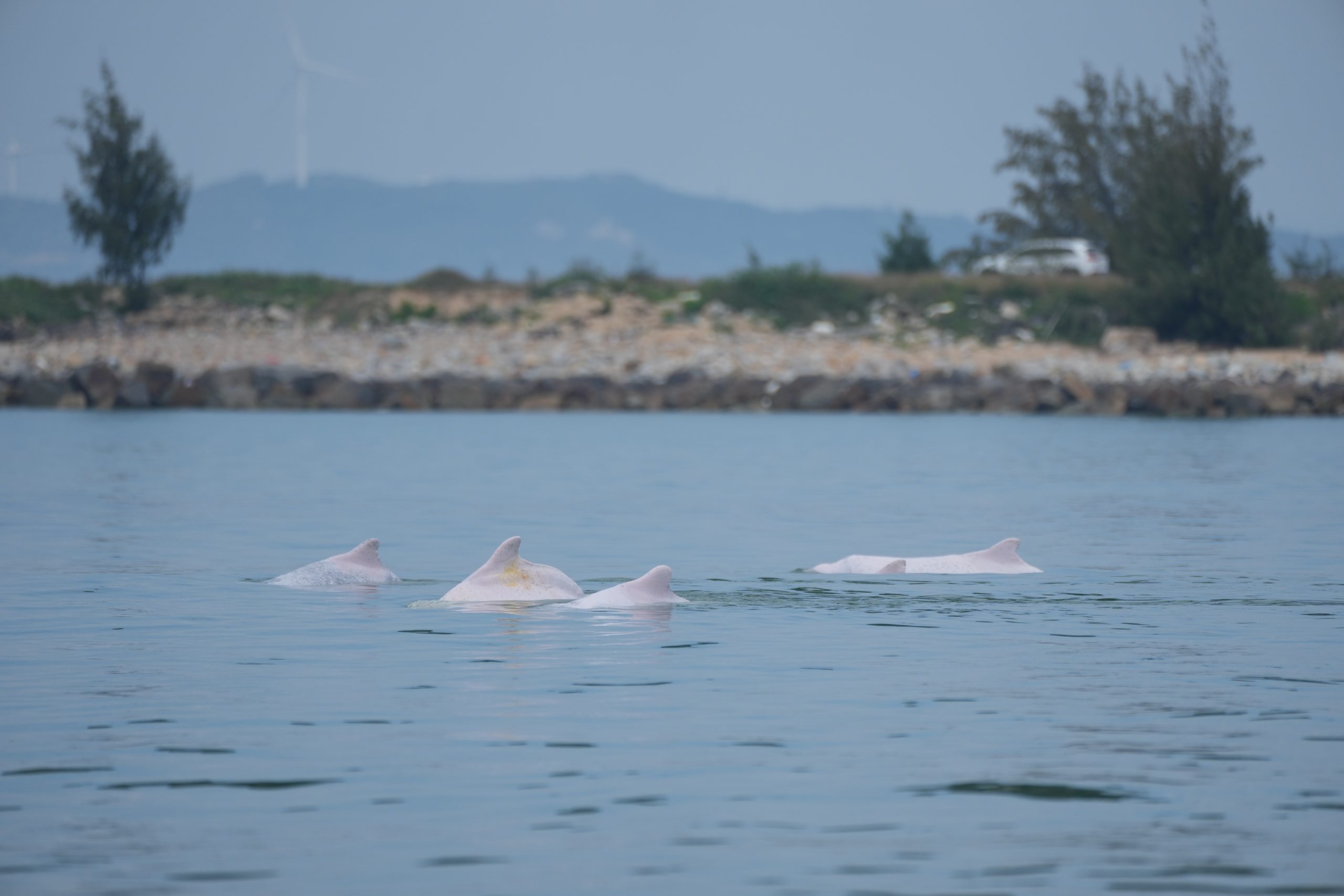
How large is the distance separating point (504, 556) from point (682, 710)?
386 centimetres

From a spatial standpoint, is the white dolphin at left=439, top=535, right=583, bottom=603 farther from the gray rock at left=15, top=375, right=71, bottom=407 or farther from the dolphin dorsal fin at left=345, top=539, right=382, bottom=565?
the gray rock at left=15, top=375, right=71, bottom=407

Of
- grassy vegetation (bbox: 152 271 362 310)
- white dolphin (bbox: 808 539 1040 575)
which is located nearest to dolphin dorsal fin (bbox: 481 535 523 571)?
white dolphin (bbox: 808 539 1040 575)

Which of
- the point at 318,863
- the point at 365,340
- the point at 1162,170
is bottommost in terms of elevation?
the point at 318,863

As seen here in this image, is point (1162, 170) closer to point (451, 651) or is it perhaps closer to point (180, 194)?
point (180, 194)

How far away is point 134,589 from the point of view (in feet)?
42.9

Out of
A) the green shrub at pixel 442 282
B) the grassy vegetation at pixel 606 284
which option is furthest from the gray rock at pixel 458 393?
the green shrub at pixel 442 282

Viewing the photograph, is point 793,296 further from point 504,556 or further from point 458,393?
point 504,556

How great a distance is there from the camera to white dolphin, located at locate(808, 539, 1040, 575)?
45.6 ft

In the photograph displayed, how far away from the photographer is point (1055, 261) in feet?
176

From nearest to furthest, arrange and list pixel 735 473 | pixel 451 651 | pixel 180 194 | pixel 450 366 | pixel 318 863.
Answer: pixel 318 863
pixel 451 651
pixel 735 473
pixel 450 366
pixel 180 194

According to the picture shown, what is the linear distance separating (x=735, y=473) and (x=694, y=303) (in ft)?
88.7

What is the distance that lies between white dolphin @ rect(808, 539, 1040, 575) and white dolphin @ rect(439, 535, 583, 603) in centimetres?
276

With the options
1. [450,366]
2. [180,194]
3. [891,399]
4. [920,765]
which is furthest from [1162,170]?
[920,765]

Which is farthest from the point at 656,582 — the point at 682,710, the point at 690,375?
the point at 690,375
